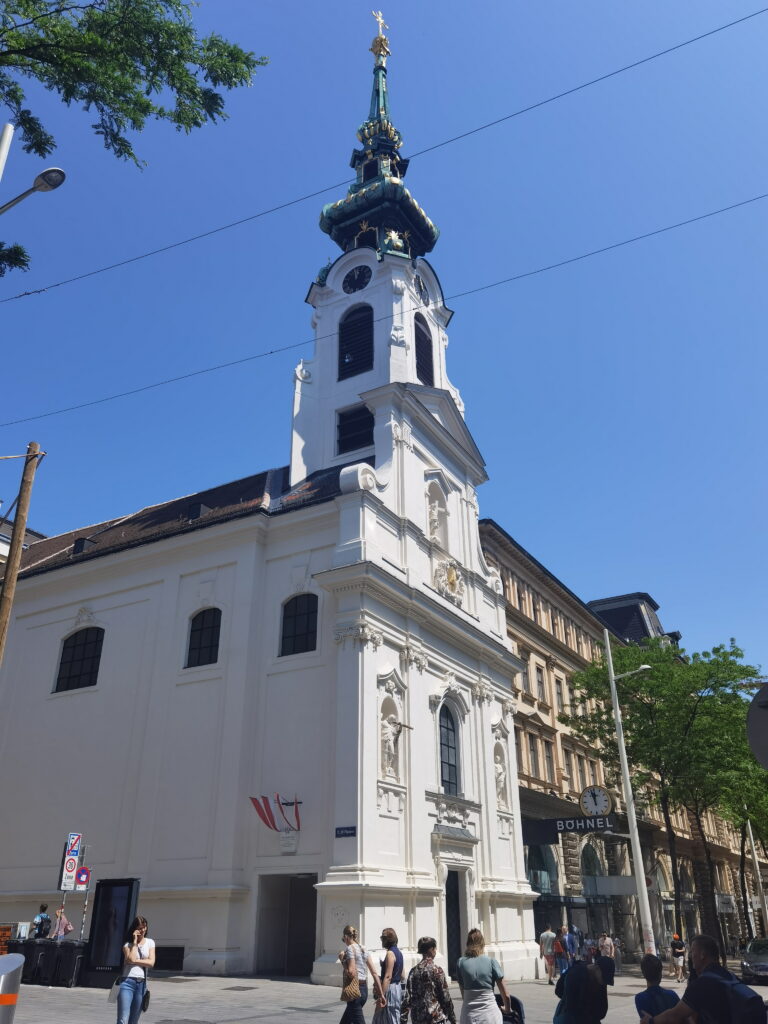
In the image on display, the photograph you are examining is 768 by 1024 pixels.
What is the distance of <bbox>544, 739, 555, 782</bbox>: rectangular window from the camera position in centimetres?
3734

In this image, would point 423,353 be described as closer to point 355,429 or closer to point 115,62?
point 355,429

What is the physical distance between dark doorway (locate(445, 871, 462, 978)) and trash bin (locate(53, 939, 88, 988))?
34.5ft

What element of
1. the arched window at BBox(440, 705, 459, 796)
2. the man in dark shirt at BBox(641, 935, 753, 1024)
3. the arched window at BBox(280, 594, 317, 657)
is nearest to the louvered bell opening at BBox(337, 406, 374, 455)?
the arched window at BBox(280, 594, 317, 657)

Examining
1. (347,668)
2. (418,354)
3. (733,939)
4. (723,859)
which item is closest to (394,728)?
(347,668)

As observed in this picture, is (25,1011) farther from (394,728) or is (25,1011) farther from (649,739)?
(649,739)

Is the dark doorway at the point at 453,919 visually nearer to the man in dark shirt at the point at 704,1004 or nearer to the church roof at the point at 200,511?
the church roof at the point at 200,511

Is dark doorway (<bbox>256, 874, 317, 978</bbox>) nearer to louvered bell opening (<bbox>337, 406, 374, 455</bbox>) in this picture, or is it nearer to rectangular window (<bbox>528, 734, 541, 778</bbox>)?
rectangular window (<bbox>528, 734, 541, 778</bbox>)

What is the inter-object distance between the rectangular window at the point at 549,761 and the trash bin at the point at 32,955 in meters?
24.9

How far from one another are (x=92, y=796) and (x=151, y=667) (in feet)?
14.2

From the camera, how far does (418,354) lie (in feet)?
115

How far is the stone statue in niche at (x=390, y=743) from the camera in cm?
2246

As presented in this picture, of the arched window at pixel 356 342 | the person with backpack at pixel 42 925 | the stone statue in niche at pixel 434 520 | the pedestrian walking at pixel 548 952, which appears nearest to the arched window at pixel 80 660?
the person with backpack at pixel 42 925

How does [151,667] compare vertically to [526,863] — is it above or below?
above

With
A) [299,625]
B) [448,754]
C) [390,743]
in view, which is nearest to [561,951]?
[448,754]
